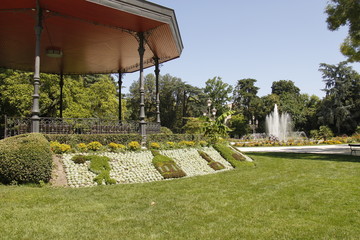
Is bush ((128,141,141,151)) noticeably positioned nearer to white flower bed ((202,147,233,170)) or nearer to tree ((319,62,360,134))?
white flower bed ((202,147,233,170))

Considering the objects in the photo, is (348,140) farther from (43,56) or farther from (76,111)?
(43,56)

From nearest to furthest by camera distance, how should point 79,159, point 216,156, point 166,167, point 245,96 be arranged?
point 79,159 → point 166,167 → point 216,156 → point 245,96

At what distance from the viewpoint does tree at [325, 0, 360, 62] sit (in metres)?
16.9

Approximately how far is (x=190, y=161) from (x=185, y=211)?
6426 mm

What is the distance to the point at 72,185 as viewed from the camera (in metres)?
7.74

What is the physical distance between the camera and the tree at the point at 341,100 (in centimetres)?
4544

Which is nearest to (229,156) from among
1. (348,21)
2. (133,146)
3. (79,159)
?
(133,146)

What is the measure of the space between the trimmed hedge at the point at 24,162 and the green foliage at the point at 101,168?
1303mm

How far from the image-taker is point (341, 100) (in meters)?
47.4

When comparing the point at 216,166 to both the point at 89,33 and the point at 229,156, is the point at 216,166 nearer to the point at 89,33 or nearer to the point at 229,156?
the point at 229,156

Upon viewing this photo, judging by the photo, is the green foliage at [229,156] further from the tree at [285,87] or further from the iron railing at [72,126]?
the tree at [285,87]

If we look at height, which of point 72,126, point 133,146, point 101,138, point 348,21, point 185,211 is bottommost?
point 185,211

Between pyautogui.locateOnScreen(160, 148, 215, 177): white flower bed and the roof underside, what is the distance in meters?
5.42

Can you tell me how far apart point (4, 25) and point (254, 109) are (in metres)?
50.5
